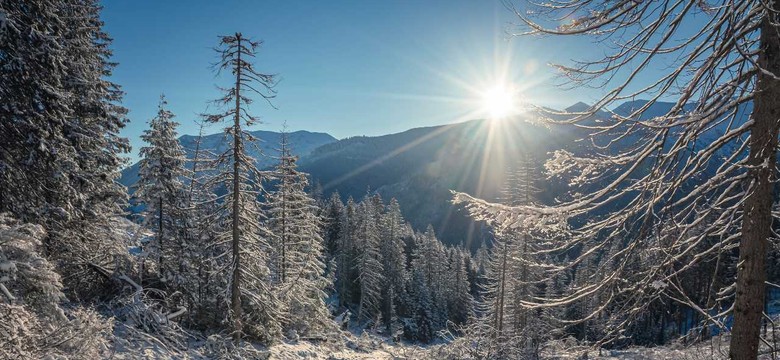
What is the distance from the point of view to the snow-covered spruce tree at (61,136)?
29.5ft

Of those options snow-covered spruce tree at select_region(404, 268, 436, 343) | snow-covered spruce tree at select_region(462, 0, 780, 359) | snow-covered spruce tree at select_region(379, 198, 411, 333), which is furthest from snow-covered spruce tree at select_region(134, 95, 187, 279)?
snow-covered spruce tree at select_region(404, 268, 436, 343)

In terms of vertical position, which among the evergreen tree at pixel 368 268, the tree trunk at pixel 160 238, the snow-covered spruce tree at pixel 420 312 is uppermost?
the tree trunk at pixel 160 238

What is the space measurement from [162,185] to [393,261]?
33.9 metres

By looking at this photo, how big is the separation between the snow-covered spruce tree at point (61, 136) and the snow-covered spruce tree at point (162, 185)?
7.60ft

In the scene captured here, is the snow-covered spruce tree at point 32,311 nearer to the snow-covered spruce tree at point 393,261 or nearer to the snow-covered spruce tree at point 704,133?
the snow-covered spruce tree at point 704,133

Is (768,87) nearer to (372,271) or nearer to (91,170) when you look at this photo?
(91,170)

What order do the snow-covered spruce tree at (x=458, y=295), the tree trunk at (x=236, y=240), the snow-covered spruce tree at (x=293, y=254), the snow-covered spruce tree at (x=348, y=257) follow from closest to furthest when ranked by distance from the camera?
the tree trunk at (x=236, y=240), the snow-covered spruce tree at (x=293, y=254), the snow-covered spruce tree at (x=348, y=257), the snow-covered spruce tree at (x=458, y=295)

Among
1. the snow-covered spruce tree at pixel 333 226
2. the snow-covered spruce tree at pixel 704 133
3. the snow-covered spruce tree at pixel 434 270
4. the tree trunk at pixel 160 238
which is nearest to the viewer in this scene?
the snow-covered spruce tree at pixel 704 133

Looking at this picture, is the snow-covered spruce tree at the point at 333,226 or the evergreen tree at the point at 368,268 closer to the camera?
the evergreen tree at the point at 368,268

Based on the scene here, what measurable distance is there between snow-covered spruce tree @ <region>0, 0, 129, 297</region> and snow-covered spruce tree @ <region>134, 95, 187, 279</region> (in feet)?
7.60

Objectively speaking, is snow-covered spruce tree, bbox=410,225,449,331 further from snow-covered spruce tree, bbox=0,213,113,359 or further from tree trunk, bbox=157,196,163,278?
snow-covered spruce tree, bbox=0,213,113,359

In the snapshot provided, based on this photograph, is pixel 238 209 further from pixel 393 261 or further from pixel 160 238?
pixel 393 261


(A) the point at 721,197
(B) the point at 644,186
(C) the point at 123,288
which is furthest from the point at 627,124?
(C) the point at 123,288

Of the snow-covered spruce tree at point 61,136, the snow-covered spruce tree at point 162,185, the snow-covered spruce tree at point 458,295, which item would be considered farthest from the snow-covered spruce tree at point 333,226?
the snow-covered spruce tree at point 61,136
